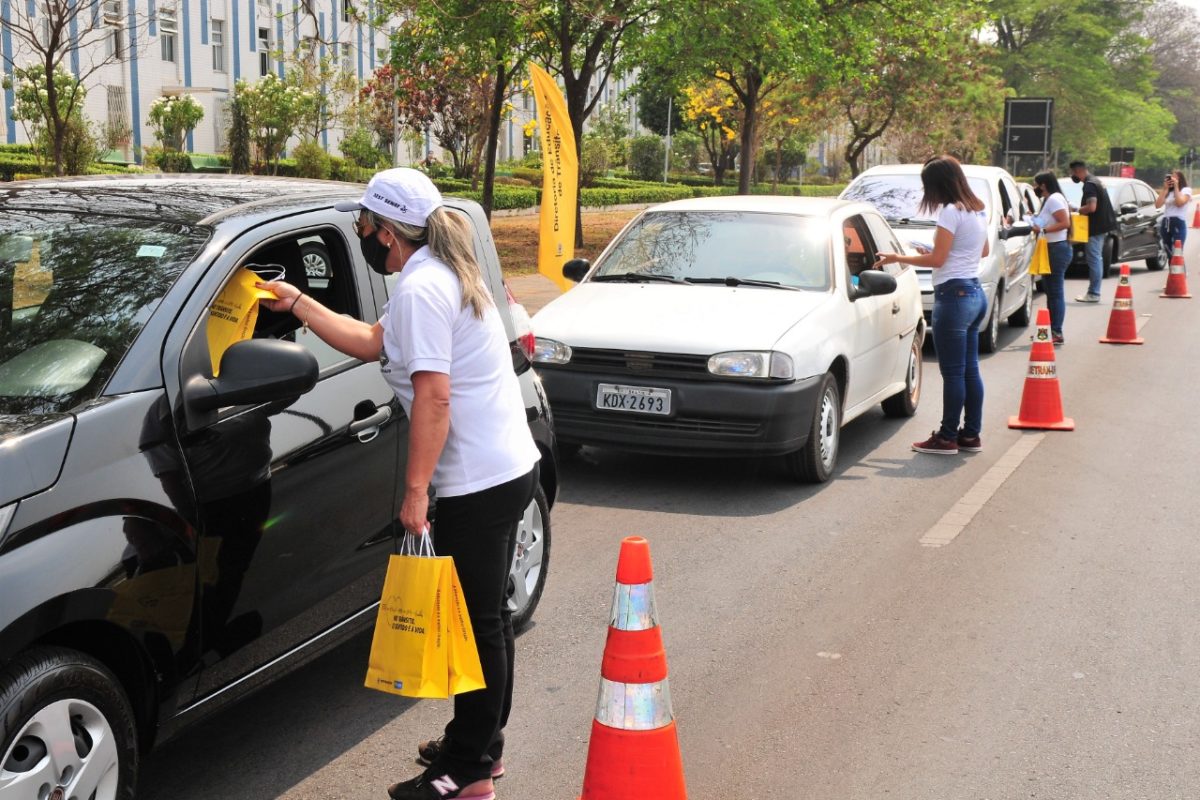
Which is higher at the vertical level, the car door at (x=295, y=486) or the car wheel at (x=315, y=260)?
the car wheel at (x=315, y=260)

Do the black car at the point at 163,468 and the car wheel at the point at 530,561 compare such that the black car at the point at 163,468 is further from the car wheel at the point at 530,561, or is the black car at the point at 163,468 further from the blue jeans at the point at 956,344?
the blue jeans at the point at 956,344

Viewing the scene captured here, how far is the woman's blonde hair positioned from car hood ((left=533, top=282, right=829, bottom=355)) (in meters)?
4.19

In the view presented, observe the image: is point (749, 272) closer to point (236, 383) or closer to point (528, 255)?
point (236, 383)

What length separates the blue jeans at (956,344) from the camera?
9.29 metres

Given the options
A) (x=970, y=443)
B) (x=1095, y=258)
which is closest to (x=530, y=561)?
(x=970, y=443)

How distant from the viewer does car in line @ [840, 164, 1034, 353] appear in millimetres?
14219

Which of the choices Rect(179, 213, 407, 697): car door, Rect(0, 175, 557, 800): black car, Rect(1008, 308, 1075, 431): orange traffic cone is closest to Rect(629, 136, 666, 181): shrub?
Rect(1008, 308, 1075, 431): orange traffic cone

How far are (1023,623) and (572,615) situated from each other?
1865 millimetres

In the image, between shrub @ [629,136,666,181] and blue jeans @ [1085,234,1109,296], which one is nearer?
blue jeans @ [1085,234,1109,296]

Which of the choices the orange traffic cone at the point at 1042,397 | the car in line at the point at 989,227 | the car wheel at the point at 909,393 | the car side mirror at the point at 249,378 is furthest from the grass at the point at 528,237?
the car side mirror at the point at 249,378

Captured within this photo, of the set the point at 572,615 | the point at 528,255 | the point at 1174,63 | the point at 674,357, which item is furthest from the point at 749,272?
the point at 1174,63

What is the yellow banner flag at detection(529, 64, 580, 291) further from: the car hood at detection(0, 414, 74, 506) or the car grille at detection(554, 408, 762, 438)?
the car hood at detection(0, 414, 74, 506)

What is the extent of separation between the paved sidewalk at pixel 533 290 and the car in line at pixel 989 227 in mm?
4617

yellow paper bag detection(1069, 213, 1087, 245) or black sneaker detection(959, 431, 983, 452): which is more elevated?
yellow paper bag detection(1069, 213, 1087, 245)
